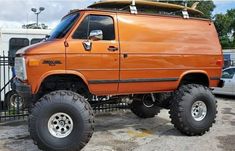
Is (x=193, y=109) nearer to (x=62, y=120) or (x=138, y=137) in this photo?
(x=138, y=137)

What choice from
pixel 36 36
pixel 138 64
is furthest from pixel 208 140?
pixel 36 36

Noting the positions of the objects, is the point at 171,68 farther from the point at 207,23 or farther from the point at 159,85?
the point at 207,23

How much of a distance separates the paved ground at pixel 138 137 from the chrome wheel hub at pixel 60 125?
0.57m

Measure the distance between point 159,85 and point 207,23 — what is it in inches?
76.6

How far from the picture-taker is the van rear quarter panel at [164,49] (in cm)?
797

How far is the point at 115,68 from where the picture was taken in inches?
307

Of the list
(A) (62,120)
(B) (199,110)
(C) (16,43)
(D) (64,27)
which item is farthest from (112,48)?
(C) (16,43)

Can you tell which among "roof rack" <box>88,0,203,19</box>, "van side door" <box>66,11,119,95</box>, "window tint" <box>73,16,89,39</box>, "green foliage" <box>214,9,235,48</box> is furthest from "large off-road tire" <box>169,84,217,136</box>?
"green foliage" <box>214,9,235,48</box>

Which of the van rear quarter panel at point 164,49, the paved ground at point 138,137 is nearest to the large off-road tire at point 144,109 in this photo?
the paved ground at point 138,137

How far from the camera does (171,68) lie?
8.44m

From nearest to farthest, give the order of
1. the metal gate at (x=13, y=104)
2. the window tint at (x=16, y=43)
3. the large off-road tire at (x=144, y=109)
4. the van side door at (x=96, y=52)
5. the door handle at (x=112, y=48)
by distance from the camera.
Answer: the van side door at (x=96, y=52) < the door handle at (x=112, y=48) < the metal gate at (x=13, y=104) < the large off-road tire at (x=144, y=109) < the window tint at (x=16, y=43)

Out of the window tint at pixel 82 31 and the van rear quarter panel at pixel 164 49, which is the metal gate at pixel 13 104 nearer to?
the van rear quarter panel at pixel 164 49

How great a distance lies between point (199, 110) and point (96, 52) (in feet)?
9.00

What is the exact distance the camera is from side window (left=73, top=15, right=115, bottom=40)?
298 inches
